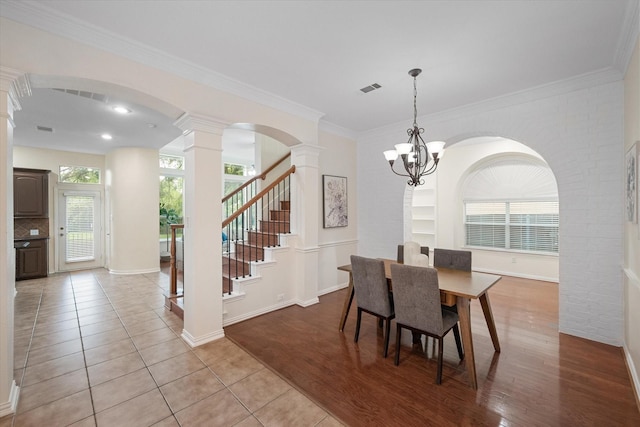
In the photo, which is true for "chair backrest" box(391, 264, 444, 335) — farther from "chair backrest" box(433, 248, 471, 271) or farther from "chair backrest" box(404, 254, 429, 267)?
"chair backrest" box(433, 248, 471, 271)

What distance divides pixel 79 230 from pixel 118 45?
616 cm

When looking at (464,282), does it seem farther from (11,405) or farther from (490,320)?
(11,405)

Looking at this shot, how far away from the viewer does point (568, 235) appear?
3.15 m

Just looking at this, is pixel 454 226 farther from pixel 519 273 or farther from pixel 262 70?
pixel 262 70

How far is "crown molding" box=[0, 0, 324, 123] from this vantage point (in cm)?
200

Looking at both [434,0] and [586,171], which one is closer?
[434,0]

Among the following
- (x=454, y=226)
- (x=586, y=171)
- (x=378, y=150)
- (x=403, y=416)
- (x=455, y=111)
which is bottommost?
(x=403, y=416)

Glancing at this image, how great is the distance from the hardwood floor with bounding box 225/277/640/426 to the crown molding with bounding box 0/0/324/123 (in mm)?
2862

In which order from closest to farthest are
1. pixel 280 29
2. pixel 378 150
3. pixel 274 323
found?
1. pixel 280 29
2. pixel 274 323
3. pixel 378 150

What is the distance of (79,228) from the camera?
662 centimetres

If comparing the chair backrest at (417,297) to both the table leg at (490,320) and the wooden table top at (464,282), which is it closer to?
the wooden table top at (464,282)

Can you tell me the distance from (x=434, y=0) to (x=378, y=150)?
302 centimetres

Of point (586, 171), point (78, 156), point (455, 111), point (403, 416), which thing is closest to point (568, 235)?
point (586, 171)

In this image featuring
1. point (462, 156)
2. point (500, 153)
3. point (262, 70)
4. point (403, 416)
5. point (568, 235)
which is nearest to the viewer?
point (403, 416)
